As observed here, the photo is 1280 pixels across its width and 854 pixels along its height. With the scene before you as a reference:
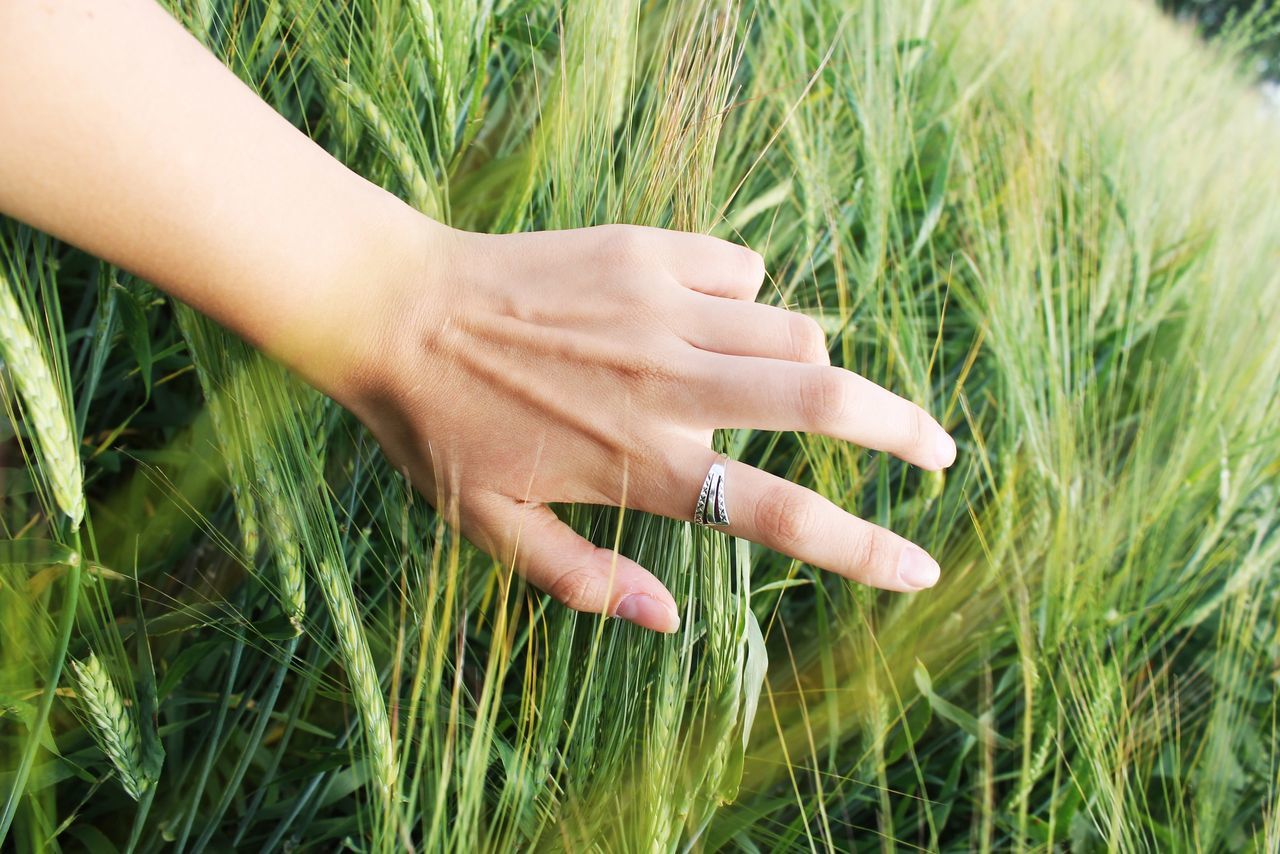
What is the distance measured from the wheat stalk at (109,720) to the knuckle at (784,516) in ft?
1.06

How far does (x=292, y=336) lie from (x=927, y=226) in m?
0.57

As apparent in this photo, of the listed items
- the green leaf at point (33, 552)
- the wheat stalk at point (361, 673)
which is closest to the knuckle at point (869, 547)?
the wheat stalk at point (361, 673)

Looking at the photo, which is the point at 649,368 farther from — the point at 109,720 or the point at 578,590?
the point at 109,720

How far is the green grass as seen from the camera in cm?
46

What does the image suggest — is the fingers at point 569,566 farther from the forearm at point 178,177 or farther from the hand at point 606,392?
the forearm at point 178,177

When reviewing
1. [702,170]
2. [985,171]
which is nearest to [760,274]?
[702,170]

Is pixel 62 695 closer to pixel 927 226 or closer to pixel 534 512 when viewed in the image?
pixel 534 512

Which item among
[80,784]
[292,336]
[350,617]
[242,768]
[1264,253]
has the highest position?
[1264,253]

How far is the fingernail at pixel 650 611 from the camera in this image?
1.48 feet

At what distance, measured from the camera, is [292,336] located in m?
0.45

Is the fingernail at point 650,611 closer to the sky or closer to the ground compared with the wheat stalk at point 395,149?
closer to the ground

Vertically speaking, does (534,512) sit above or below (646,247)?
below

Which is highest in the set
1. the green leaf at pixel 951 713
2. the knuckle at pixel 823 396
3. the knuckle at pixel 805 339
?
the knuckle at pixel 805 339

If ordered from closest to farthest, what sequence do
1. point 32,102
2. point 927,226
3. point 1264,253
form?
1. point 32,102
2. point 927,226
3. point 1264,253
